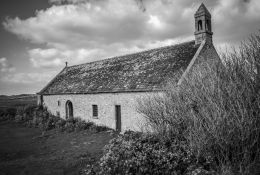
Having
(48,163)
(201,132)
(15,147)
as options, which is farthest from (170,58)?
(15,147)

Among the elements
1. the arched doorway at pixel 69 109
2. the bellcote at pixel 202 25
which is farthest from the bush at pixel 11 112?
the bellcote at pixel 202 25

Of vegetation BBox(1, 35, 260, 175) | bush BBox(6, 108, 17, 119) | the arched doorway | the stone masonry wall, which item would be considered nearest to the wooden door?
the stone masonry wall

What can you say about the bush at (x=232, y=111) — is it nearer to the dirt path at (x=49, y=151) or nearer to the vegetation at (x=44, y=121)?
the dirt path at (x=49, y=151)

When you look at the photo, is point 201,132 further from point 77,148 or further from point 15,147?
point 15,147

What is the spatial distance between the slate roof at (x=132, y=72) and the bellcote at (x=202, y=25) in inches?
35.2

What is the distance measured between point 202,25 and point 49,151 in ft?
51.4

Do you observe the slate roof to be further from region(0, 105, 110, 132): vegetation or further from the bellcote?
region(0, 105, 110, 132): vegetation

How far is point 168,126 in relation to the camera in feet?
29.1

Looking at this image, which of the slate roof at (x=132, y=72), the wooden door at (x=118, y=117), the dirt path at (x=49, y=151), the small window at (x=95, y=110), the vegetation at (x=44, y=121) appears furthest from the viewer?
the small window at (x=95, y=110)

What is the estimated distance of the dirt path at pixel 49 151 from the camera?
949cm

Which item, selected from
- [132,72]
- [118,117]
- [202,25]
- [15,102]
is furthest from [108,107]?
[15,102]

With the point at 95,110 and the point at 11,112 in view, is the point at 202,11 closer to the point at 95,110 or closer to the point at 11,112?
the point at 95,110

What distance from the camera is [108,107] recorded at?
17.4 m

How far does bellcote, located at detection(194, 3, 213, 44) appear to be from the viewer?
15.5 meters
